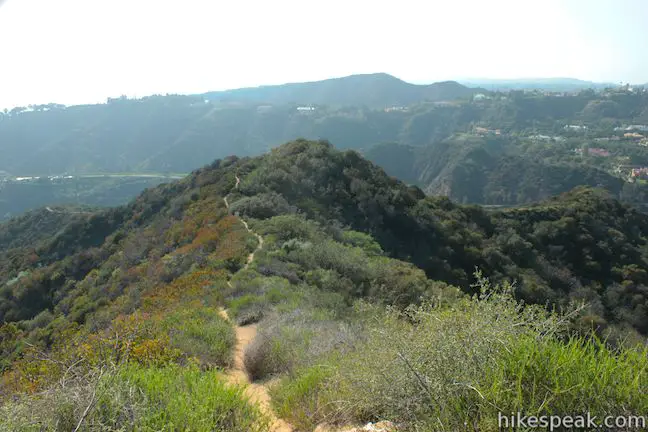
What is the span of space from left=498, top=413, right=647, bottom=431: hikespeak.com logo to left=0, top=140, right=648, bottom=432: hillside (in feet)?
0.20

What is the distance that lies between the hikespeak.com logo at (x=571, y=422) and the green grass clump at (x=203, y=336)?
3.70 meters

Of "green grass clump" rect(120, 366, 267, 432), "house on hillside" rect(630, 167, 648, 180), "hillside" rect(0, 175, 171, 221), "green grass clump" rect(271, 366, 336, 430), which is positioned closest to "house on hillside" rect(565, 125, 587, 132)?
"house on hillside" rect(630, 167, 648, 180)

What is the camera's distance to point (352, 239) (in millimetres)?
16266

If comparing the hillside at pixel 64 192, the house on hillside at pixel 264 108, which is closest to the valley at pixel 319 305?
the hillside at pixel 64 192

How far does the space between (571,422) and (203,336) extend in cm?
455

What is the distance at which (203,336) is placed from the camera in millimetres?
5711

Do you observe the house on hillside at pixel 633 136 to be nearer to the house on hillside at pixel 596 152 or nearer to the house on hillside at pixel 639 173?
the house on hillside at pixel 596 152

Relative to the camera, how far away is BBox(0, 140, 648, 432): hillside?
2.58m

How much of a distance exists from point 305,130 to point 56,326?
133856 millimetres

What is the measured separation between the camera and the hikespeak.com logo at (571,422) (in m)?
2.19

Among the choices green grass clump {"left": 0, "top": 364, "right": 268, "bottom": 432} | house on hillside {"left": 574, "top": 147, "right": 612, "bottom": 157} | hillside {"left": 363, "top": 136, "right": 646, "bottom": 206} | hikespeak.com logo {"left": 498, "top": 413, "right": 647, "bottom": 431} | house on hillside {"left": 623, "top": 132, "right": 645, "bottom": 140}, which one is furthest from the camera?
house on hillside {"left": 623, "top": 132, "right": 645, "bottom": 140}

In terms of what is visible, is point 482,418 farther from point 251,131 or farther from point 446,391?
point 251,131

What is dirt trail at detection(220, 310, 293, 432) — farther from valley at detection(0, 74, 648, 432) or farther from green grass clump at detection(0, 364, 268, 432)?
green grass clump at detection(0, 364, 268, 432)

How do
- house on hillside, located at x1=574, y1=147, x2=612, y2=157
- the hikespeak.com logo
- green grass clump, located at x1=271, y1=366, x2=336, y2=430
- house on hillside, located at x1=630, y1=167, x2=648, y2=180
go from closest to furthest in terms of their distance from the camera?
the hikespeak.com logo < green grass clump, located at x1=271, y1=366, x2=336, y2=430 < house on hillside, located at x1=630, y1=167, x2=648, y2=180 < house on hillside, located at x1=574, y1=147, x2=612, y2=157
